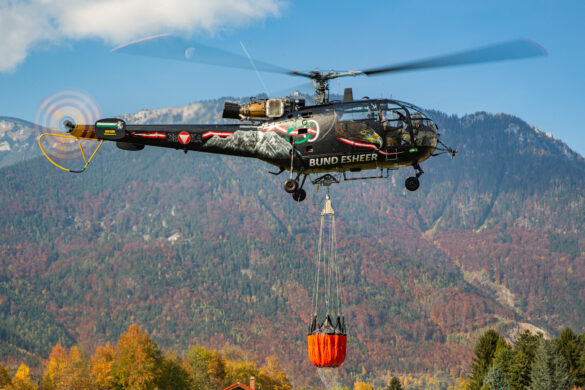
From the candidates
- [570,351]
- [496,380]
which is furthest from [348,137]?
[570,351]

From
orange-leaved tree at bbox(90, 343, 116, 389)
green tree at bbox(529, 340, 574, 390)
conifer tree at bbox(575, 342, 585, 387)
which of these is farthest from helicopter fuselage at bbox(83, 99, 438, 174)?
orange-leaved tree at bbox(90, 343, 116, 389)

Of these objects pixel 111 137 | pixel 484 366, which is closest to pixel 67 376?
pixel 484 366

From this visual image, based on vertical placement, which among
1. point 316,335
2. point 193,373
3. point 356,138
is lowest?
point 193,373

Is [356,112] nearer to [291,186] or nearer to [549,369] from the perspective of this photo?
[291,186]

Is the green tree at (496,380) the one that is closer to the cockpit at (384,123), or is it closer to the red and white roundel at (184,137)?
the cockpit at (384,123)

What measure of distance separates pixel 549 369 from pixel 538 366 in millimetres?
1625

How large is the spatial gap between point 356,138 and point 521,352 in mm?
86560

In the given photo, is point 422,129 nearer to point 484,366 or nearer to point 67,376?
point 484,366

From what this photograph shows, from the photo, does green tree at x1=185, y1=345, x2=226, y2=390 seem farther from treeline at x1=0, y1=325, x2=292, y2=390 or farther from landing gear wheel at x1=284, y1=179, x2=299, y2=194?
landing gear wheel at x1=284, y1=179, x2=299, y2=194

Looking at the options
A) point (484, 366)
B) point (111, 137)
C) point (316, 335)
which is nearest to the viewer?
point (316, 335)

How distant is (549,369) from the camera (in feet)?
378

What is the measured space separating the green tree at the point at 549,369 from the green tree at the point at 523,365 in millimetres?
2877

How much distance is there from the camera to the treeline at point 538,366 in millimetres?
115000

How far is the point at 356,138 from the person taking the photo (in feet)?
143
